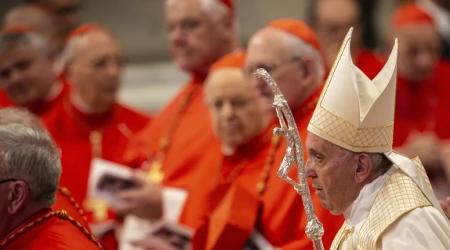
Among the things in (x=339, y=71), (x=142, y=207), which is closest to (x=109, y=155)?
(x=142, y=207)

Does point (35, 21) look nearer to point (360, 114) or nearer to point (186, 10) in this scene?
point (186, 10)

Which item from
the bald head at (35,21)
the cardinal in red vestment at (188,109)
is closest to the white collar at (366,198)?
the cardinal in red vestment at (188,109)

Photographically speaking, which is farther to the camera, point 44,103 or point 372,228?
point 44,103

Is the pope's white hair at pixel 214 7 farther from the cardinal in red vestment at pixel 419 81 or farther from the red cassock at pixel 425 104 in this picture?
the red cassock at pixel 425 104

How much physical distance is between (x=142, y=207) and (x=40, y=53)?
1.65 m

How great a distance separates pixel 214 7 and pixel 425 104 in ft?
5.03

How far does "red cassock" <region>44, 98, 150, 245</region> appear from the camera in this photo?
22.4ft

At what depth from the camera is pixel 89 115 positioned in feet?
22.9

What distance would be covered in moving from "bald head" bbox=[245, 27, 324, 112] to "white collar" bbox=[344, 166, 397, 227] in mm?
1412

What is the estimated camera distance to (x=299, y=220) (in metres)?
4.77

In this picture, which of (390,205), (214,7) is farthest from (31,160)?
(214,7)

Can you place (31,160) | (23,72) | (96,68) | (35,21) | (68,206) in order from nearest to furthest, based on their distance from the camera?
(31,160), (68,206), (96,68), (23,72), (35,21)

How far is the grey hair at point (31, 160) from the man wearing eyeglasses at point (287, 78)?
1168mm

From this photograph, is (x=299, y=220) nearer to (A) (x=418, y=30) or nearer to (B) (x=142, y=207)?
(B) (x=142, y=207)
